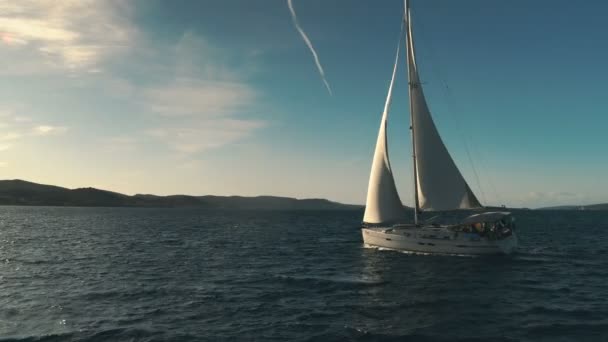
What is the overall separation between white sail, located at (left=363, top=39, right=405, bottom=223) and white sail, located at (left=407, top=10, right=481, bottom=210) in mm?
2243

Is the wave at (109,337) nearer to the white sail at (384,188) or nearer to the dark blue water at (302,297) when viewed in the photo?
the dark blue water at (302,297)

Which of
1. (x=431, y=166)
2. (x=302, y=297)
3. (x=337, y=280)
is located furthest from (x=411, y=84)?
(x=302, y=297)

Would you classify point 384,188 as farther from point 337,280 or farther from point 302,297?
point 302,297

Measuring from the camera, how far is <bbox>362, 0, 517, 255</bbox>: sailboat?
38.9m

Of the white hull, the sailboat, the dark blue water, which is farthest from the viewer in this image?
the sailboat

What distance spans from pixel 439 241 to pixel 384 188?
7.20 meters

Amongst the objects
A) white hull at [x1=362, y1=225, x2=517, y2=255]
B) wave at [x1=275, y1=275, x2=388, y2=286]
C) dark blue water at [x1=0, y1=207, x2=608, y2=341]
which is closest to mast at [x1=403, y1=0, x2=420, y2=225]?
white hull at [x1=362, y1=225, x2=517, y2=255]

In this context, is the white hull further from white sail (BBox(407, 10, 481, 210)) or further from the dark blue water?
white sail (BBox(407, 10, 481, 210))

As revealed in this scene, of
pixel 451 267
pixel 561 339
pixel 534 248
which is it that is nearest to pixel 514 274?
pixel 451 267

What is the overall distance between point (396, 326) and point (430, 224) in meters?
26.0

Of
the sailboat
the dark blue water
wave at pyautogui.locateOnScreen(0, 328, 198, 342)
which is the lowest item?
wave at pyautogui.locateOnScreen(0, 328, 198, 342)

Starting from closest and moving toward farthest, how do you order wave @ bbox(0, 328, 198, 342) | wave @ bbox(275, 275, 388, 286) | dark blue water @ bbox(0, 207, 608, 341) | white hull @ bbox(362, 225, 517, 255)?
wave @ bbox(0, 328, 198, 342) < dark blue water @ bbox(0, 207, 608, 341) < wave @ bbox(275, 275, 388, 286) < white hull @ bbox(362, 225, 517, 255)

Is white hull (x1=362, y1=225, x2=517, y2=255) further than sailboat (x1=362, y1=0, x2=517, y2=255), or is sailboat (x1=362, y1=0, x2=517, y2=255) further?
sailboat (x1=362, y1=0, x2=517, y2=255)

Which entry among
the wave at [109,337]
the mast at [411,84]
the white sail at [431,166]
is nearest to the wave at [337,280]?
the mast at [411,84]
